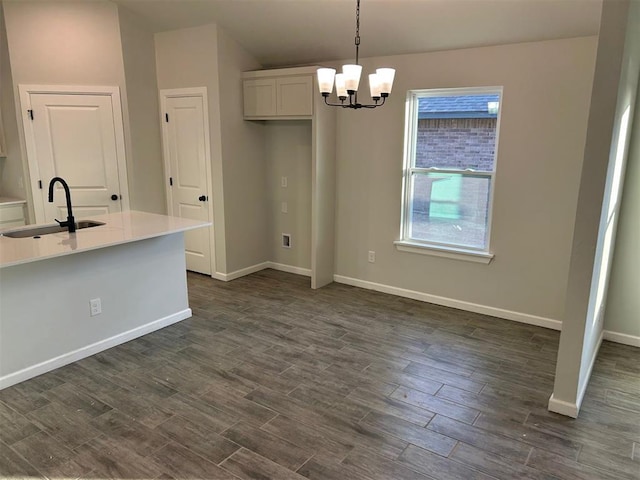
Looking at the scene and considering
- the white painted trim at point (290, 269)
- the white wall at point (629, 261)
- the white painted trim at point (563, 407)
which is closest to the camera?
the white painted trim at point (563, 407)

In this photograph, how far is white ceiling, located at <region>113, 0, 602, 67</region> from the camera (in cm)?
330

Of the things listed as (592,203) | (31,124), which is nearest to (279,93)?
(31,124)

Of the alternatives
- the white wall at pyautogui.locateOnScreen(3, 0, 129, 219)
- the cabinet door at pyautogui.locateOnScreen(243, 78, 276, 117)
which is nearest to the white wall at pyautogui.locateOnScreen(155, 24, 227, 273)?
the cabinet door at pyautogui.locateOnScreen(243, 78, 276, 117)

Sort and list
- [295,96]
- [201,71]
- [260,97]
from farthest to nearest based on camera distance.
Result: [260,97]
[201,71]
[295,96]

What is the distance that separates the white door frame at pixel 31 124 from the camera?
4555 millimetres

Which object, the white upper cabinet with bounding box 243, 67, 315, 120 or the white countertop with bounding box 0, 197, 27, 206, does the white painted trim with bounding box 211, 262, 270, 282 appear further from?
the white countertop with bounding box 0, 197, 27, 206

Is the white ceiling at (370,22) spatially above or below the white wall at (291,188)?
above

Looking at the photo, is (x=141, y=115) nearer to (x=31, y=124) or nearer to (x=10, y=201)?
(x=31, y=124)

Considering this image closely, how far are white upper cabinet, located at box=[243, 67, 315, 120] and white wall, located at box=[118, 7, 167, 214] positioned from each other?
1.07m

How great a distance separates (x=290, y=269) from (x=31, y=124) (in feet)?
10.4

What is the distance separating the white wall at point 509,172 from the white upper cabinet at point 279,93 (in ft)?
1.58

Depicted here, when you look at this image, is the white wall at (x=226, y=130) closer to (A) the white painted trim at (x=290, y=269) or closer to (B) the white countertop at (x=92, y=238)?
(A) the white painted trim at (x=290, y=269)

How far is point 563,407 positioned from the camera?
2699 millimetres

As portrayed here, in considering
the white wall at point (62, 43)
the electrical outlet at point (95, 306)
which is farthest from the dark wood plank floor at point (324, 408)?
the white wall at point (62, 43)
